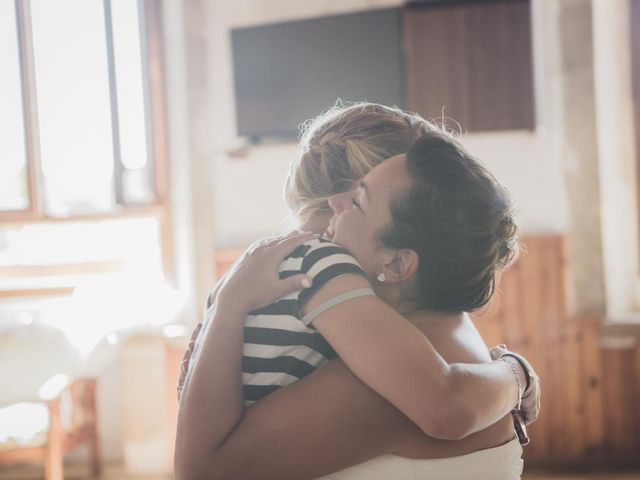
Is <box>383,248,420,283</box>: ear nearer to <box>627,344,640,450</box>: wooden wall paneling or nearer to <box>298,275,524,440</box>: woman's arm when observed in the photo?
<box>298,275,524,440</box>: woman's arm

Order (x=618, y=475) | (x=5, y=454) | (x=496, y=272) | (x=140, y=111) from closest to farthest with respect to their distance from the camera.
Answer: (x=496, y=272)
(x=5, y=454)
(x=618, y=475)
(x=140, y=111)

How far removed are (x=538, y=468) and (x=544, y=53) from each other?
207cm

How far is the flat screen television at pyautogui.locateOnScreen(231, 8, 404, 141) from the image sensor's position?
3770 millimetres

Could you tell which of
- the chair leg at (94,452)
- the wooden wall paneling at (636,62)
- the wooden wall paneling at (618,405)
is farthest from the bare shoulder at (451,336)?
the chair leg at (94,452)

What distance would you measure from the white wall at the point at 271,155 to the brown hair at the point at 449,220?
2916 millimetres

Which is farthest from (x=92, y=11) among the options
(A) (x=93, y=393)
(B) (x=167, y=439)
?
(B) (x=167, y=439)

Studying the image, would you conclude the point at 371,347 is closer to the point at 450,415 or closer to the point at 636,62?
the point at 450,415

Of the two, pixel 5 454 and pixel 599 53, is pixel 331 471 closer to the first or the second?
pixel 5 454

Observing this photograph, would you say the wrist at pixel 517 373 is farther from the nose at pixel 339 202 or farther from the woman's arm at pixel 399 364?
the nose at pixel 339 202

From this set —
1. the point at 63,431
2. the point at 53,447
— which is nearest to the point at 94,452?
the point at 63,431

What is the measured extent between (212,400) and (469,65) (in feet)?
10.3

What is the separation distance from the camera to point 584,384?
145 inches

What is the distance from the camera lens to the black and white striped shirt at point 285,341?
909mm

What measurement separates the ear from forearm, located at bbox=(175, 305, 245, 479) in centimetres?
20
